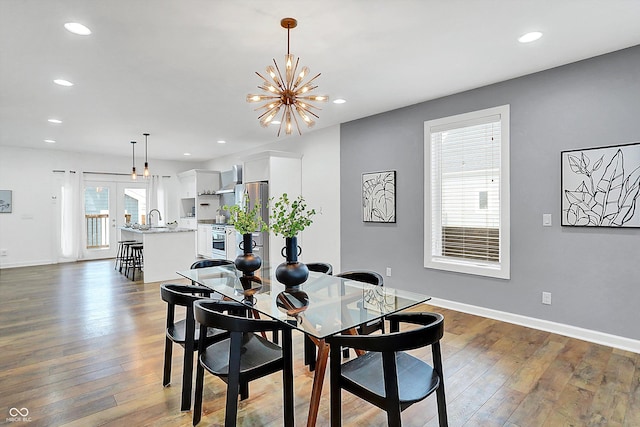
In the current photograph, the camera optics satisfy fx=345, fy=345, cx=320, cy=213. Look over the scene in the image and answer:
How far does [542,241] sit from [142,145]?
7.33 metres

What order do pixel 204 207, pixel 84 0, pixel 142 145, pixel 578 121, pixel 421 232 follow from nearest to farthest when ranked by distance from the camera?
1. pixel 84 0
2. pixel 578 121
3. pixel 421 232
4. pixel 142 145
5. pixel 204 207

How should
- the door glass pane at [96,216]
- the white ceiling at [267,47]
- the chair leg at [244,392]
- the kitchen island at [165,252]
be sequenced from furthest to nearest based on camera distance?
the door glass pane at [96,216] < the kitchen island at [165,252] < the white ceiling at [267,47] < the chair leg at [244,392]

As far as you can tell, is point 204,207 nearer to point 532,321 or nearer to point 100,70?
point 100,70

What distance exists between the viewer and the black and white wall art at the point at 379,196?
4.84m

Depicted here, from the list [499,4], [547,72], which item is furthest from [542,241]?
[499,4]

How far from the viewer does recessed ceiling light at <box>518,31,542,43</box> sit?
2.71 meters

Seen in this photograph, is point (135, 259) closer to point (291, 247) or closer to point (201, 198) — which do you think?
point (201, 198)

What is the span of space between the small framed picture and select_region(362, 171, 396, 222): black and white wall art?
7.60 metres

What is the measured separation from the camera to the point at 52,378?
2582mm

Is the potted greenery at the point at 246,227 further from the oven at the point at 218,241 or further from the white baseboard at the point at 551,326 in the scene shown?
the oven at the point at 218,241

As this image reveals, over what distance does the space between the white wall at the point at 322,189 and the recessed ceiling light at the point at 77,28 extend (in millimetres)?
3681

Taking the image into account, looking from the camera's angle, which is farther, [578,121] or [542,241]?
[542,241]

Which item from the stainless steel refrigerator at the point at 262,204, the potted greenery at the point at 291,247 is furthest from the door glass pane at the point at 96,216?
the potted greenery at the point at 291,247

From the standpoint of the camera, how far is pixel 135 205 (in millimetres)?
9133
